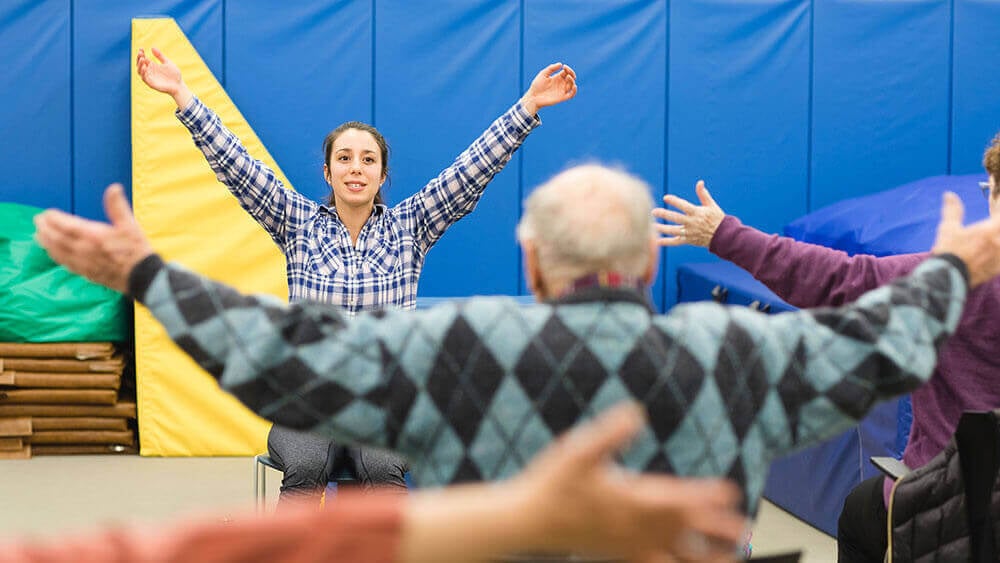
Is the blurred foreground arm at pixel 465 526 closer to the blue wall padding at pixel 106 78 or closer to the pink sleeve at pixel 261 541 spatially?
the pink sleeve at pixel 261 541

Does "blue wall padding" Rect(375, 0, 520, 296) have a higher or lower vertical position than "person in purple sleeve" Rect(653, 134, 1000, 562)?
higher

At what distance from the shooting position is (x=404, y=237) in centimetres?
359

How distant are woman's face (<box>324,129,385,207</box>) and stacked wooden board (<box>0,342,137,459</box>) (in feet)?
7.35

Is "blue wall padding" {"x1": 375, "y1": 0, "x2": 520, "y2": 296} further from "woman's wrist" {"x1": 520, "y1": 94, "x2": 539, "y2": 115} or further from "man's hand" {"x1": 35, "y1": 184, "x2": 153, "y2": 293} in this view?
"man's hand" {"x1": 35, "y1": 184, "x2": 153, "y2": 293}

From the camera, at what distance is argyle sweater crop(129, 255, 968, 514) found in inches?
62.7

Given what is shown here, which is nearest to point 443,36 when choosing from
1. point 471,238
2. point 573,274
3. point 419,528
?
point 471,238

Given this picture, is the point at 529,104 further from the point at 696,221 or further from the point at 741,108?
the point at 741,108

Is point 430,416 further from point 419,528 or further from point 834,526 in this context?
point 834,526

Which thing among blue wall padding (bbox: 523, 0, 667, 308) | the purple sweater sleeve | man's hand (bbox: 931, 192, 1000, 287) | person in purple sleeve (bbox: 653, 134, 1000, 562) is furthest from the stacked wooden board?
man's hand (bbox: 931, 192, 1000, 287)

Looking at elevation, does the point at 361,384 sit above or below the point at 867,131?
below

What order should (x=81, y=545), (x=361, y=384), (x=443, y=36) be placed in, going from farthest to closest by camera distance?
(x=443, y=36)
(x=361, y=384)
(x=81, y=545)

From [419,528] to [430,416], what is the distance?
1.89ft

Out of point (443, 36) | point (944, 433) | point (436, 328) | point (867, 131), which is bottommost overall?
point (944, 433)

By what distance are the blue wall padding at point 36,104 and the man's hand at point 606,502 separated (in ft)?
17.6
